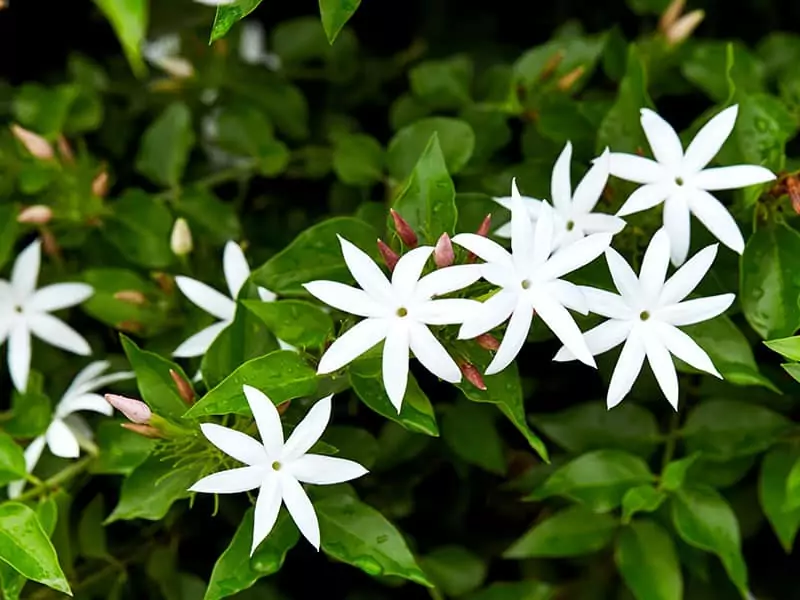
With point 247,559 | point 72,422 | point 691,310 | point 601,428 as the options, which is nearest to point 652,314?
point 691,310

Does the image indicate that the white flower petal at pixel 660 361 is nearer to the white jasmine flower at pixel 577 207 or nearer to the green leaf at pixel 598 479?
the white jasmine flower at pixel 577 207

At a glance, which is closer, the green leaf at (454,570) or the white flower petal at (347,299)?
the white flower petal at (347,299)

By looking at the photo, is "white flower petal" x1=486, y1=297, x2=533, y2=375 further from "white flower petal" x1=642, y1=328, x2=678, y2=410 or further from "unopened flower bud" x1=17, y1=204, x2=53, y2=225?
"unopened flower bud" x1=17, y1=204, x2=53, y2=225

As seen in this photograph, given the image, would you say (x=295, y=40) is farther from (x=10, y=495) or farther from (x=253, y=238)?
(x=10, y=495)

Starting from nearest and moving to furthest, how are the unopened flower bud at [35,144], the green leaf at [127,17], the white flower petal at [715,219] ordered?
the green leaf at [127,17] < the white flower petal at [715,219] < the unopened flower bud at [35,144]

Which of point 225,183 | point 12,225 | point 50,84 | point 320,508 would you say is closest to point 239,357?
point 320,508

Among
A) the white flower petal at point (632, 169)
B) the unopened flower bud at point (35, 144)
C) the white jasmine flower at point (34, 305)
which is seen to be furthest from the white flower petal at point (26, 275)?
the white flower petal at point (632, 169)

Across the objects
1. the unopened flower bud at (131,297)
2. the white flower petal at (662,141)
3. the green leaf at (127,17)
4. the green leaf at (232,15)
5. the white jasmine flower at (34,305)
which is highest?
the green leaf at (127,17)
